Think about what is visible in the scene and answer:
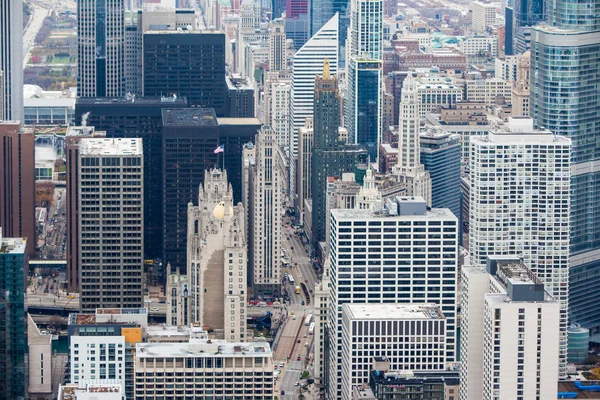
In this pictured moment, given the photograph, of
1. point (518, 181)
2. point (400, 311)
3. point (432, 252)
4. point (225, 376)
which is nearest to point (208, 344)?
point (225, 376)

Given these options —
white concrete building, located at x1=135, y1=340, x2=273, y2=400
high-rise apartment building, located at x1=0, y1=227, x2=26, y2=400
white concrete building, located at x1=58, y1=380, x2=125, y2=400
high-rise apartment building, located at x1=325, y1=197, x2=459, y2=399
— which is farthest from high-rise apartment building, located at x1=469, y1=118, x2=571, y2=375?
white concrete building, located at x1=58, y1=380, x2=125, y2=400

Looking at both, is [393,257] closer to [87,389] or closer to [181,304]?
[181,304]

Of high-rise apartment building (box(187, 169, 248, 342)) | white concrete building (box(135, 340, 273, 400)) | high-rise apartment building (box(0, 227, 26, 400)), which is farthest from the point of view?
high-rise apartment building (box(187, 169, 248, 342))

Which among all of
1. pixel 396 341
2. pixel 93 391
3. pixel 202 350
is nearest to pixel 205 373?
pixel 202 350

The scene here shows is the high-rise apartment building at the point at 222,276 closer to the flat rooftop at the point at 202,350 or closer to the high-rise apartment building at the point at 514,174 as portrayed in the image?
the high-rise apartment building at the point at 514,174

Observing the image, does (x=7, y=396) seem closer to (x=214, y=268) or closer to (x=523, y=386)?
(x=214, y=268)

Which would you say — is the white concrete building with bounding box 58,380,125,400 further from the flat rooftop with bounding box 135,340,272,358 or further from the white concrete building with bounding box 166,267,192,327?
the white concrete building with bounding box 166,267,192,327
